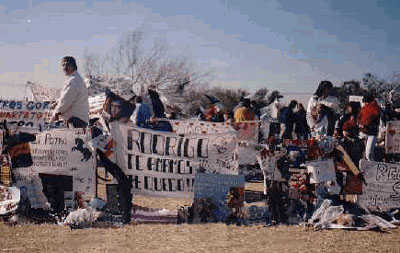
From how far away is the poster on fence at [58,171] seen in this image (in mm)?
7785

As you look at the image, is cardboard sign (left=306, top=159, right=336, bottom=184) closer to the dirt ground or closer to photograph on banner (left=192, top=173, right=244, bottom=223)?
the dirt ground

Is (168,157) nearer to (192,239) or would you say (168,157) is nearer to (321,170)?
(192,239)

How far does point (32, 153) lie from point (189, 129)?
3.77 metres

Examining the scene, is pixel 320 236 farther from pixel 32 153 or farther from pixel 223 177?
pixel 32 153

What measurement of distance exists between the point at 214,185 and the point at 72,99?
242 cm

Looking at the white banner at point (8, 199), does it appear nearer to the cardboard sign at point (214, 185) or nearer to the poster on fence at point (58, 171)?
the poster on fence at point (58, 171)

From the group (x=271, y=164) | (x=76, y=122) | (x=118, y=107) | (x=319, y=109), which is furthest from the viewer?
(x=118, y=107)

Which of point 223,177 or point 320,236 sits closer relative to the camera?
point 320,236

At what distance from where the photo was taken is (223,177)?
7.77 metres

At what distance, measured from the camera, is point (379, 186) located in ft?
26.3

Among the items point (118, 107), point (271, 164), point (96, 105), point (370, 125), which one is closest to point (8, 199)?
point (271, 164)

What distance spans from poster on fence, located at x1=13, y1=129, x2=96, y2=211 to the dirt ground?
1.71 ft

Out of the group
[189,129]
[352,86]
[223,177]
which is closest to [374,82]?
[352,86]

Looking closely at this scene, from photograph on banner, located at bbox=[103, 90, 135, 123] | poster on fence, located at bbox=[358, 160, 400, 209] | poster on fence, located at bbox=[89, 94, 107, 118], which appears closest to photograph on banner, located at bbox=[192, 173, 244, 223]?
poster on fence, located at bbox=[358, 160, 400, 209]
